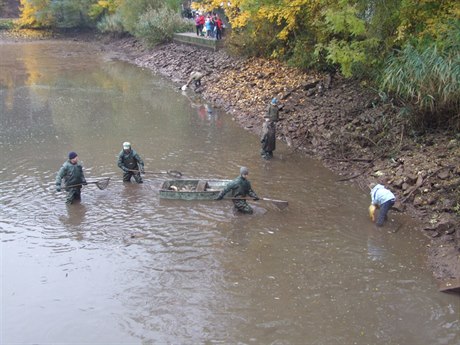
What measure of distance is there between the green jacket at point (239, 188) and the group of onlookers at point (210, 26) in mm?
22552

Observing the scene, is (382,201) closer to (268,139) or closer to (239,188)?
(239,188)

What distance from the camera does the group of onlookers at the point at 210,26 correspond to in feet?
109

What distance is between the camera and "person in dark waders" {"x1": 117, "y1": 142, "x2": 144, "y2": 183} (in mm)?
13930

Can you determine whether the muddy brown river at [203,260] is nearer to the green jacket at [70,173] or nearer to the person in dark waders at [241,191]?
the person in dark waders at [241,191]

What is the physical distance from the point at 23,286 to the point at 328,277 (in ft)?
19.3

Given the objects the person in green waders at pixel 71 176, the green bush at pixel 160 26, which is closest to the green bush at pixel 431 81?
the person in green waders at pixel 71 176

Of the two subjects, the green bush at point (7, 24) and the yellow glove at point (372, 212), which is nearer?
the yellow glove at point (372, 212)

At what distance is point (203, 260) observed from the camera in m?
10.4

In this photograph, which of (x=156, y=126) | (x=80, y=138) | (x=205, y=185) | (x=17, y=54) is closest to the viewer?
(x=205, y=185)

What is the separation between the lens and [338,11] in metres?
15.7

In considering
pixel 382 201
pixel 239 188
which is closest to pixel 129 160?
pixel 239 188

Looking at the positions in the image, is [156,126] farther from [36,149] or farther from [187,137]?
[36,149]

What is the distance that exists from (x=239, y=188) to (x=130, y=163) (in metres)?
3.71

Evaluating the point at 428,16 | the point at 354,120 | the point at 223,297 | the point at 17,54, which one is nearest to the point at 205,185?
the point at 223,297
